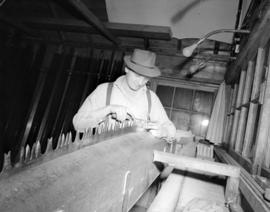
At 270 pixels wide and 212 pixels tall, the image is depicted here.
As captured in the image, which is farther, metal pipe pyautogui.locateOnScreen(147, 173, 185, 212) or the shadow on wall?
the shadow on wall

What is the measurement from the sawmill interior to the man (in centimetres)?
8

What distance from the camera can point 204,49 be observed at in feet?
16.5

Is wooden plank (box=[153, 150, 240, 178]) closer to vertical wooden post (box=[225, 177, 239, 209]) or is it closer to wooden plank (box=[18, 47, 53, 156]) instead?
vertical wooden post (box=[225, 177, 239, 209])

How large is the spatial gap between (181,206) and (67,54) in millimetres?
5139

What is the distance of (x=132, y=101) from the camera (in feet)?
9.43

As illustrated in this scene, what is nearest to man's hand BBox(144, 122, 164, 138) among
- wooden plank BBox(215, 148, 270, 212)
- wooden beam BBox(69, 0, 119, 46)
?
wooden plank BBox(215, 148, 270, 212)

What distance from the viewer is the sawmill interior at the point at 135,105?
2.62ft

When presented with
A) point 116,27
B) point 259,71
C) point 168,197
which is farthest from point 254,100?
point 116,27

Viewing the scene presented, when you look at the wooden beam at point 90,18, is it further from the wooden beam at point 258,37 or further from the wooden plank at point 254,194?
the wooden plank at point 254,194

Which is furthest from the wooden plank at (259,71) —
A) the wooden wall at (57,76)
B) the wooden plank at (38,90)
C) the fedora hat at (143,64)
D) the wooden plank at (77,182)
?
the wooden plank at (38,90)

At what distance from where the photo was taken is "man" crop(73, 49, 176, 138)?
2.23 meters

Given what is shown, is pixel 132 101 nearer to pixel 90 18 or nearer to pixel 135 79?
pixel 135 79

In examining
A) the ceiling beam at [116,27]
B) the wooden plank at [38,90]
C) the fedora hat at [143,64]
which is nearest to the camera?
the fedora hat at [143,64]

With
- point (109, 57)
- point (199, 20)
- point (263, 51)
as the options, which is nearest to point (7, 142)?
point (109, 57)
